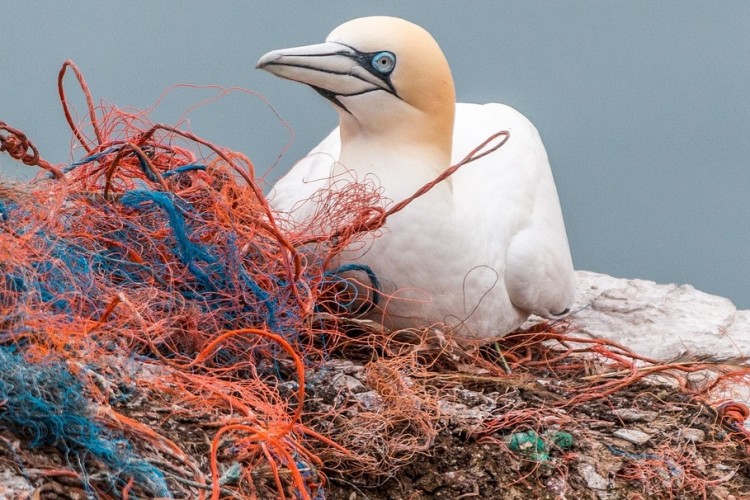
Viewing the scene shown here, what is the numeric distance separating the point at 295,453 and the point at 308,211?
50.6 inches

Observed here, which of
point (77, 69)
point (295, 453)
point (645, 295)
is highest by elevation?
point (77, 69)

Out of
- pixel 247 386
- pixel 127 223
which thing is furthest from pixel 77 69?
pixel 247 386

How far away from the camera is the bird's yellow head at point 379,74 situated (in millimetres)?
4773

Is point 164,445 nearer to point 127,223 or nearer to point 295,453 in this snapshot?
point 295,453

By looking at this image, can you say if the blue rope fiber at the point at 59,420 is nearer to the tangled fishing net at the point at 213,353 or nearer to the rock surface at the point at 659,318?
the tangled fishing net at the point at 213,353

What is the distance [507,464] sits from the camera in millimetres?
4367

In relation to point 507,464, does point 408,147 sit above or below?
above

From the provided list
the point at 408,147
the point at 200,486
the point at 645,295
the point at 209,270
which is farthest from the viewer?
the point at 645,295

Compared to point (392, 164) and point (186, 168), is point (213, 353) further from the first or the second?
point (392, 164)

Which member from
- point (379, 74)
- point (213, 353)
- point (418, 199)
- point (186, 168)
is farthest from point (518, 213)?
point (213, 353)

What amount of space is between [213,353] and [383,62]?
120 centimetres

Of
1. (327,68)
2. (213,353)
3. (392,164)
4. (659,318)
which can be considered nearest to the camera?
(213,353)

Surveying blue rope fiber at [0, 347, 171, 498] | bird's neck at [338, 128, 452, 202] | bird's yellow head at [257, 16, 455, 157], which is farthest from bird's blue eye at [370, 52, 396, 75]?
blue rope fiber at [0, 347, 171, 498]

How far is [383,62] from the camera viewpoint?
482 centimetres
